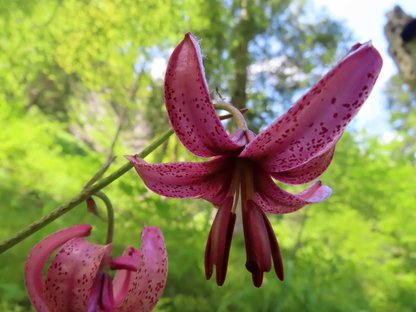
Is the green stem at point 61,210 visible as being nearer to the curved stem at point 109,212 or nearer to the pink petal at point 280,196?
the curved stem at point 109,212

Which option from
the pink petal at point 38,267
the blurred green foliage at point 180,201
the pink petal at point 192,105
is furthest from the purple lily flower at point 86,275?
the blurred green foliage at point 180,201

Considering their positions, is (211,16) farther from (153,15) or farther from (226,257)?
(226,257)

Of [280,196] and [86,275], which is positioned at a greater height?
[280,196]

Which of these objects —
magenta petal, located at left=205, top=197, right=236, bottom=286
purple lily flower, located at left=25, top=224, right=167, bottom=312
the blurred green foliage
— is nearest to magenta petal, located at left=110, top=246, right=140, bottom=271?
purple lily flower, located at left=25, top=224, right=167, bottom=312

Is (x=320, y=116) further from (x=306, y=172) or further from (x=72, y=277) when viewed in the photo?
(x=72, y=277)

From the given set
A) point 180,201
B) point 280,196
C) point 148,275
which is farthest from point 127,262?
point 180,201

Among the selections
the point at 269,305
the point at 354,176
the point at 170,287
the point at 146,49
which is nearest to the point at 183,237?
the point at 170,287

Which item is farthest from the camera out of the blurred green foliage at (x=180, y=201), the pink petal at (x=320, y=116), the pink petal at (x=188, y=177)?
the blurred green foliage at (x=180, y=201)
